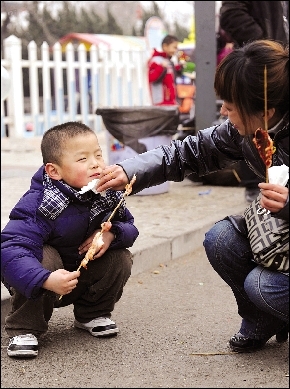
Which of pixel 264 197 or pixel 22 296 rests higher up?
pixel 264 197

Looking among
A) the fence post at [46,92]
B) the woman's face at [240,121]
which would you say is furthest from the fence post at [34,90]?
the woman's face at [240,121]

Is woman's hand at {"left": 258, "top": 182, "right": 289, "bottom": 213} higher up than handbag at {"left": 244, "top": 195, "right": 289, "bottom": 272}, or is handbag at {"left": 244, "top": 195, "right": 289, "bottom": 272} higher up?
woman's hand at {"left": 258, "top": 182, "right": 289, "bottom": 213}

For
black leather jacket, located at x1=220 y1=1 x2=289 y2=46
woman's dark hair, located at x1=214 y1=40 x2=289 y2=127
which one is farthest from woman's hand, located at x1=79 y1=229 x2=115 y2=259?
black leather jacket, located at x1=220 y1=1 x2=289 y2=46

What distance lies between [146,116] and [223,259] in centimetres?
404

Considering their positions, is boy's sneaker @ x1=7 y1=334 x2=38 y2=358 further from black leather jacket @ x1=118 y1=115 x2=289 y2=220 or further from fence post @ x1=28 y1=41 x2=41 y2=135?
fence post @ x1=28 y1=41 x2=41 y2=135

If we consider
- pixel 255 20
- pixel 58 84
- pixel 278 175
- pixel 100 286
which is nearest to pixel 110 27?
pixel 58 84

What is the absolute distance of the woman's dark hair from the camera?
2.46 metres

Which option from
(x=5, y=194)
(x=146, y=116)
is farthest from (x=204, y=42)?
(x=5, y=194)

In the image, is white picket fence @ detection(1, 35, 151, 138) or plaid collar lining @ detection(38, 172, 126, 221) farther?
white picket fence @ detection(1, 35, 151, 138)

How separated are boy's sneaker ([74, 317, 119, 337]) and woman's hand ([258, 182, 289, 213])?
1017 millimetres

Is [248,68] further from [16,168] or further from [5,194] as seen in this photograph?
[16,168]

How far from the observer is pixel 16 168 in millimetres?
8773

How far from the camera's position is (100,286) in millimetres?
3039

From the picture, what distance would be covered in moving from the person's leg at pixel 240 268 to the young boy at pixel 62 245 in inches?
16.5
